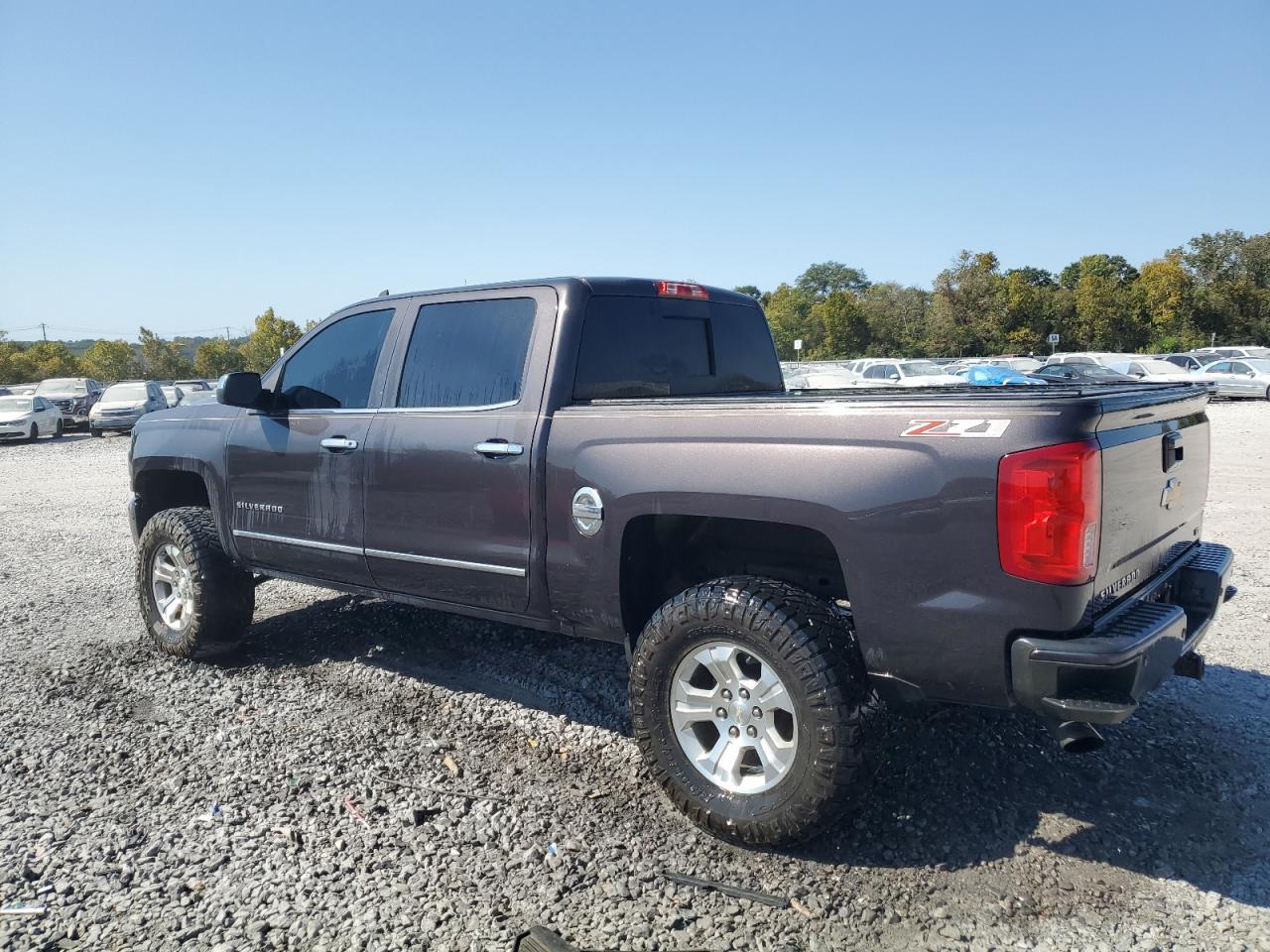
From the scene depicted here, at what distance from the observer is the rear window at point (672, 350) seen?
3889 mm

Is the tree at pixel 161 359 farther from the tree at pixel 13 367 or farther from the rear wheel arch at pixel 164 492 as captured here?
the rear wheel arch at pixel 164 492

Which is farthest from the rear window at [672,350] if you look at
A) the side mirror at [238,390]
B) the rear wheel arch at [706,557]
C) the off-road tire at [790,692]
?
the side mirror at [238,390]

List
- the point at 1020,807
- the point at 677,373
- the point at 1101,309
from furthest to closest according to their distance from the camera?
the point at 1101,309 < the point at 677,373 < the point at 1020,807

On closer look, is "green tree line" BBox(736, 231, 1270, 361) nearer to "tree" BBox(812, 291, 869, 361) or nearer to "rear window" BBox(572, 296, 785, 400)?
"tree" BBox(812, 291, 869, 361)

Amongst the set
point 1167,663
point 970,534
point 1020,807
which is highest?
point 970,534

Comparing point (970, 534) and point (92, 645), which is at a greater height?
point (970, 534)

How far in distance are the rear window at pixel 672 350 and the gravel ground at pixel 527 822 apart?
1606 mm

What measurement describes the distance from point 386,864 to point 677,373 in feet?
8.05

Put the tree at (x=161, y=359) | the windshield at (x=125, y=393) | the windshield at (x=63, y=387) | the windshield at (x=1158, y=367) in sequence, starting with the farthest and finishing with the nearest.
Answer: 1. the tree at (x=161, y=359)
2. the windshield at (x=63, y=387)
3. the windshield at (x=1158, y=367)
4. the windshield at (x=125, y=393)

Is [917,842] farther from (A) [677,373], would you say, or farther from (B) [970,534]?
(A) [677,373]

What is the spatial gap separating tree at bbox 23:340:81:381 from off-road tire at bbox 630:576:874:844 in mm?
67033

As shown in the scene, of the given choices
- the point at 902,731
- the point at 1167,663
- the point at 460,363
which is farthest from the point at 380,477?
the point at 1167,663

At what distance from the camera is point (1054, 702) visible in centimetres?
255

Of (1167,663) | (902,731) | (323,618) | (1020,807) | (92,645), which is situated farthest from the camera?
(323,618)
